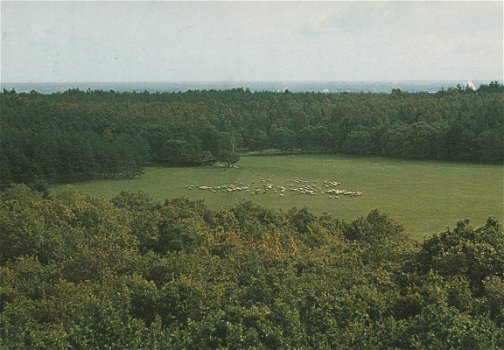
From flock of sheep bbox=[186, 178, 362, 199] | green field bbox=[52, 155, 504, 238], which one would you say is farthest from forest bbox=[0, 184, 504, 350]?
flock of sheep bbox=[186, 178, 362, 199]

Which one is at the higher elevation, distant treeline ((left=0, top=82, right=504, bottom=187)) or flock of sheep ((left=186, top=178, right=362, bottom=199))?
distant treeline ((left=0, top=82, right=504, bottom=187))

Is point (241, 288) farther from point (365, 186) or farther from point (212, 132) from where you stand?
point (212, 132)

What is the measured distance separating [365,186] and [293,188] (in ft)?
23.2

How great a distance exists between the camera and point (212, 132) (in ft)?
264

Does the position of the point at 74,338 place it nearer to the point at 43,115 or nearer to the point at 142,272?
the point at 142,272

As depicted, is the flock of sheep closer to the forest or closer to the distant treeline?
the distant treeline

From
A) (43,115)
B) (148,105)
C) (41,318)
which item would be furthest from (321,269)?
(148,105)

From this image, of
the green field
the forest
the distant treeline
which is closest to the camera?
the forest

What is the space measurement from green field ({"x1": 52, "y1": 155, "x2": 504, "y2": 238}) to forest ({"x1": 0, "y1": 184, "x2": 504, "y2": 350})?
20030 millimetres

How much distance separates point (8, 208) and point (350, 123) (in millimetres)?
66504

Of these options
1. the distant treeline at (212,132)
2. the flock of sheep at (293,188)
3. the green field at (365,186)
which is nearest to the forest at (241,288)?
the green field at (365,186)

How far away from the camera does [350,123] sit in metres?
89.2

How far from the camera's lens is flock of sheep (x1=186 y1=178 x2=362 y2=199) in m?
56.2

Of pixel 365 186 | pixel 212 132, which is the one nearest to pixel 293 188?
pixel 365 186
